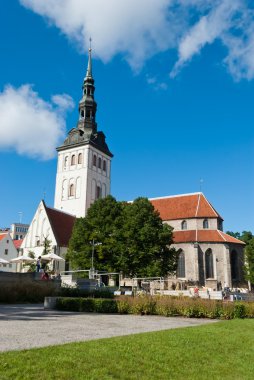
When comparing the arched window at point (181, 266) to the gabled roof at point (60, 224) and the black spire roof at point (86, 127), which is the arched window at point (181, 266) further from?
the black spire roof at point (86, 127)

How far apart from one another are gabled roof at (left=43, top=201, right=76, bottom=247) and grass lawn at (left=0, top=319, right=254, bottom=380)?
1848 inches

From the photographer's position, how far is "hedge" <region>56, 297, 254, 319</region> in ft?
52.9

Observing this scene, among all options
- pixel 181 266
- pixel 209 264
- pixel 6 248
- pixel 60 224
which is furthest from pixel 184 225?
pixel 6 248

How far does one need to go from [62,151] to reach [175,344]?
205ft

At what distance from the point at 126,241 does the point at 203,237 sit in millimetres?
14735

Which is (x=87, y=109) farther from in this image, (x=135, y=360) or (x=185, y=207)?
(x=135, y=360)

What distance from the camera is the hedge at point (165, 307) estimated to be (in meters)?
16.1

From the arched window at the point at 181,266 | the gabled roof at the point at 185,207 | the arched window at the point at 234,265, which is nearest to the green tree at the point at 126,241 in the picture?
the arched window at the point at 181,266

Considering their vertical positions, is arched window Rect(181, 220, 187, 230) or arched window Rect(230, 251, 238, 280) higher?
arched window Rect(181, 220, 187, 230)

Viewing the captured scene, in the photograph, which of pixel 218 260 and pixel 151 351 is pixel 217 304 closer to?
pixel 151 351

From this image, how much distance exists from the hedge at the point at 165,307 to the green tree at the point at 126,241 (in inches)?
903

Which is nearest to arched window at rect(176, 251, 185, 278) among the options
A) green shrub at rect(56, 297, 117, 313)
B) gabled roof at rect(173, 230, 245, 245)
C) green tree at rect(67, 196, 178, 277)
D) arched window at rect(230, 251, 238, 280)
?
gabled roof at rect(173, 230, 245, 245)

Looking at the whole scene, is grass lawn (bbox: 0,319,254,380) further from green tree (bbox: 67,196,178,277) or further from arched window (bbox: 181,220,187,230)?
arched window (bbox: 181,220,187,230)

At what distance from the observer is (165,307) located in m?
16.6
